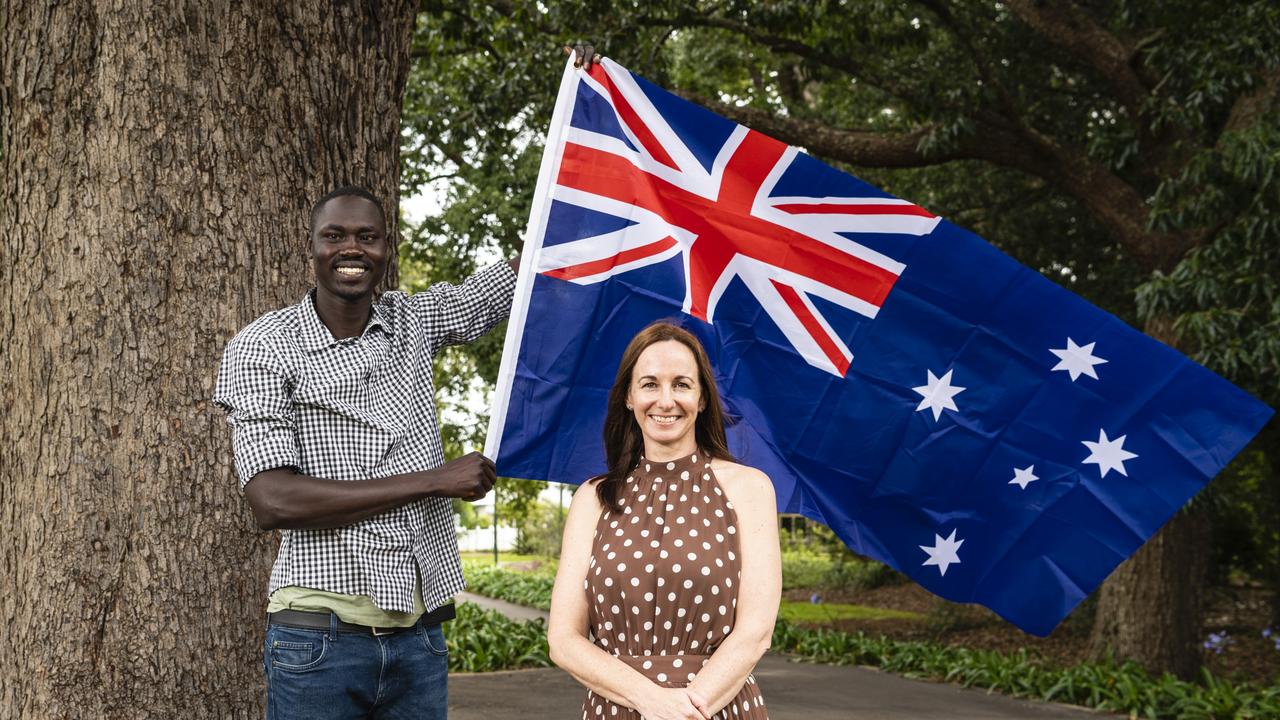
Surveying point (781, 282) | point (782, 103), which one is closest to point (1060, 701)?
point (781, 282)

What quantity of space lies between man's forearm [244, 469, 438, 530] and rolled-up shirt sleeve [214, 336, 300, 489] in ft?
0.14

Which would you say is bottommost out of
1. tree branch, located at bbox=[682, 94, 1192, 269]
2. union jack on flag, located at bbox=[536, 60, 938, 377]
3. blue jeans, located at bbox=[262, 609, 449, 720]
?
blue jeans, located at bbox=[262, 609, 449, 720]

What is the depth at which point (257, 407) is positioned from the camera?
2.79 m

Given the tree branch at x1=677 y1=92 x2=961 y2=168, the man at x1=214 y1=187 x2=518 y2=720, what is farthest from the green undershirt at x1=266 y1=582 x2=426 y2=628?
the tree branch at x1=677 y1=92 x2=961 y2=168

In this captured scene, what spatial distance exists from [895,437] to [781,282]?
2.33 feet

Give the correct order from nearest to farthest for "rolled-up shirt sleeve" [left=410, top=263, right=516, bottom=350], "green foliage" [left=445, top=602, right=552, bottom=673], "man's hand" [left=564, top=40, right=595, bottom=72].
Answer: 1. "rolled-up shirt sleeve" [left=410, top=263, right=516, bottom=350]
2. "man's hand" [left=564, top=40, right=595, bottom=72]
3. "green foliage" [left=445, top=602, right=552, bottom=673]

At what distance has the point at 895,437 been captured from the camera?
4184 mm

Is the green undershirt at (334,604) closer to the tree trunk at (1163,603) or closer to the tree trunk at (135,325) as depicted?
the tree trunk at (135,325)

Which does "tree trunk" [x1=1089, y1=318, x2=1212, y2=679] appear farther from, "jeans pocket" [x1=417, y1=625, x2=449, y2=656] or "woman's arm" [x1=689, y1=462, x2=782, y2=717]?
"jeans pocket" [x1=417, y1=625, x2=449, y2=656]

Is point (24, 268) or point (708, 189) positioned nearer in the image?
point (24, 268)

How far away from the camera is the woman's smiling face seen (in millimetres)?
3186

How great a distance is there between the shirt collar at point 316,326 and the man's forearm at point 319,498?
0.36 metres

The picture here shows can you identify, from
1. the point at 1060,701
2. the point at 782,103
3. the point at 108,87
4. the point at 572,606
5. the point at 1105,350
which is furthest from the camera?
the point at 782,103

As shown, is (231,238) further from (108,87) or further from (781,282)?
(781,282)
